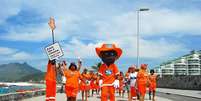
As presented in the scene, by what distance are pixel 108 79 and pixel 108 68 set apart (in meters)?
0.33

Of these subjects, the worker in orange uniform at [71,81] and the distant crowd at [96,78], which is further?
the worker in orange uniform at [71,81]

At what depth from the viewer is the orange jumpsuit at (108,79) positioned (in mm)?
15172

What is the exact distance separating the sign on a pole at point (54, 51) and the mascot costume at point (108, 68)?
2378 millimetres

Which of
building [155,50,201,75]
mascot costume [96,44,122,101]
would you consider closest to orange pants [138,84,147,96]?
mascot costume [96,44,122,101]

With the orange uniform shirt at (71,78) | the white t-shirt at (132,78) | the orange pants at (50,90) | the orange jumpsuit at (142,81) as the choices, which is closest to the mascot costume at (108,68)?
the orange uniform shirt at (71,78)

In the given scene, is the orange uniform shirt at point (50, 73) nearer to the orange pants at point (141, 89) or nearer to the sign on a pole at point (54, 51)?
the sign on a pole at point (54, 51)

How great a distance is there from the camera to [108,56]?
15.3 m

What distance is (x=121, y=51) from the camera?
15.3m

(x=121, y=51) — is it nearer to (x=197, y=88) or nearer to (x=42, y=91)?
(x=42, y=91)

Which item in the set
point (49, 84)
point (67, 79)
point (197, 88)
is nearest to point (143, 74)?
point (67, 79)

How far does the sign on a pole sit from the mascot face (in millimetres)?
2407

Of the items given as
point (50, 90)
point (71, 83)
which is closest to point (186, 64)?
point (71, 83)

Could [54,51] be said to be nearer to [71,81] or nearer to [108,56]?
[108,56]

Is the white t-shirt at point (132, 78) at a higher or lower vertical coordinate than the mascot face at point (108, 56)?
lower
